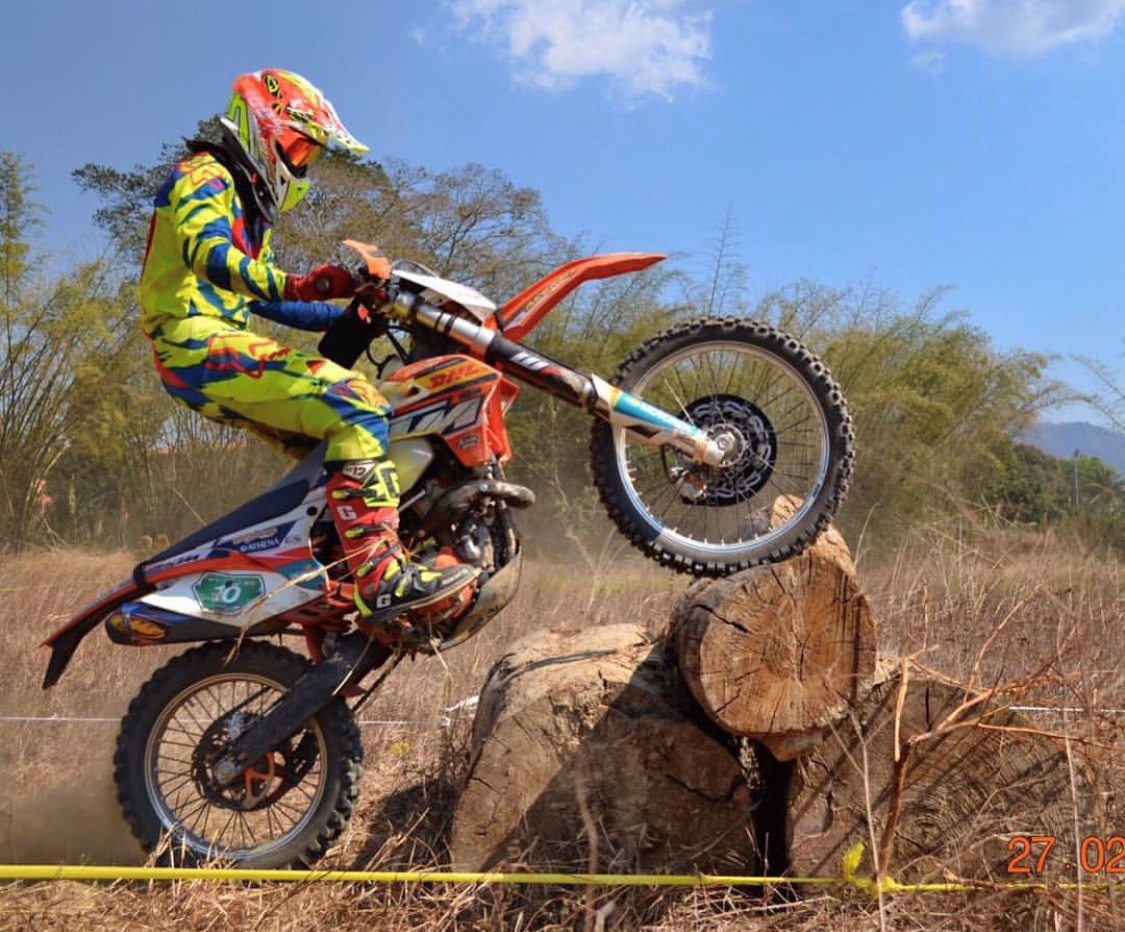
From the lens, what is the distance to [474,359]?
10.4ft

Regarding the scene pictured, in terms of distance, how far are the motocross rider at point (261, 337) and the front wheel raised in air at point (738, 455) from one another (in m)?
0.65

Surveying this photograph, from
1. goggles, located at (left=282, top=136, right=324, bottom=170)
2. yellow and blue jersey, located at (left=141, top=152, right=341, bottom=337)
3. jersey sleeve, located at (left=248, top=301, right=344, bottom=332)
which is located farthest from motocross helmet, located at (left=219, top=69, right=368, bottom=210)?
jersey sleeve, located at (left=248, top=301, right=344, bottom=332)

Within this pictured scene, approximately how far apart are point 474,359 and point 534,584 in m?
4.46

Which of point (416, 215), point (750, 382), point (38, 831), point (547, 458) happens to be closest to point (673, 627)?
point (750, 382)

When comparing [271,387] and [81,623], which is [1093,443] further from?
[81,623]

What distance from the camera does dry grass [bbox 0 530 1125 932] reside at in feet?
8.60

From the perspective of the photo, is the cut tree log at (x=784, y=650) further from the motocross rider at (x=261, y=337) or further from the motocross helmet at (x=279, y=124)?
the motocross helmet at (x=279, y=124)

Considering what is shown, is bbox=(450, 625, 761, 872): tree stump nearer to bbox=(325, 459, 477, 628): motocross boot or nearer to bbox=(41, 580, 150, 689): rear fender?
bbox=(325, 459, 477, 628): motocross boot

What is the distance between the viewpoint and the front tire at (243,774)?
9.70ft

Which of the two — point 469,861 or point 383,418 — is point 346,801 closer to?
point 469,861

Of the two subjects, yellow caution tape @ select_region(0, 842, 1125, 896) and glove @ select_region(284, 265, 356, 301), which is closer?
yellow caution tape @ select_region(0, 842, 1125, 896)
